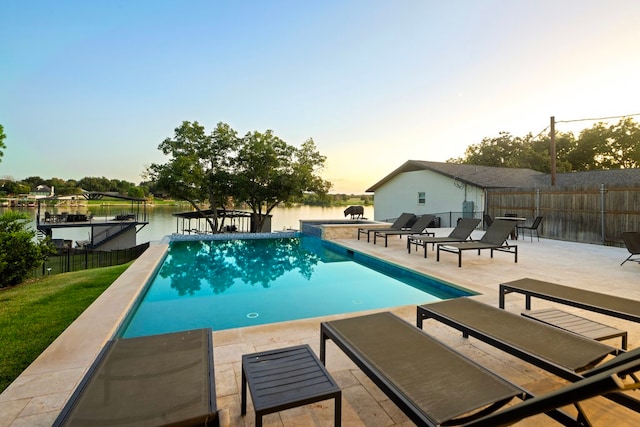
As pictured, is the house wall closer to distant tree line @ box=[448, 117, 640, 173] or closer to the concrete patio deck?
the concrete patio deck

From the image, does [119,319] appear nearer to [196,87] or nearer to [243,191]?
[196,87]

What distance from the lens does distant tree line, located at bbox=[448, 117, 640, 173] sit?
3052 cm

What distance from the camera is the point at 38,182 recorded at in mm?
49938

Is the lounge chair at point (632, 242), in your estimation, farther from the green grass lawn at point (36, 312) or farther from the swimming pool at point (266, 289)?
the green grass lawn at point (36, 312)

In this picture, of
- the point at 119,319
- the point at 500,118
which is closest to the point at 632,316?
the point at 119,319

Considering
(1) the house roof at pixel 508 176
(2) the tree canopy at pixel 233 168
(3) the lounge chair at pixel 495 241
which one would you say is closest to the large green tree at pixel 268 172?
(2) the tree canopy at pixel 233 168

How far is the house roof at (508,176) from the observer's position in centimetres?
1720

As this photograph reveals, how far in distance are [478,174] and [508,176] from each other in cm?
239

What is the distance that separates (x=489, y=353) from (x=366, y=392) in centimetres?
138

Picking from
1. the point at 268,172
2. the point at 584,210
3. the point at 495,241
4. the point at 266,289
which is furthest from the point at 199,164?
the point at 584,210

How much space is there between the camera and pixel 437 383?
1.79 m

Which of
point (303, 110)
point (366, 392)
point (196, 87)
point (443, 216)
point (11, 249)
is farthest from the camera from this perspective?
point (443, 216)

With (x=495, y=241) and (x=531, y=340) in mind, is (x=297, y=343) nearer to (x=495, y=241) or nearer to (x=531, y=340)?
(x=531, y=340)

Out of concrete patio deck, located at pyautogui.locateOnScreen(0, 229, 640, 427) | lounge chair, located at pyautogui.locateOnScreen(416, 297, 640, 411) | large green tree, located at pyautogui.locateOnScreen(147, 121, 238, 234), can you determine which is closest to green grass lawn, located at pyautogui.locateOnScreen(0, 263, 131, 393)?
concrete patio deck, located at pyautogui.locateOnScreen(0, 229, 640, 427)
